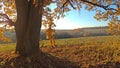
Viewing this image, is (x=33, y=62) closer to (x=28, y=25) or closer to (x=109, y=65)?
(x=28, y=25)

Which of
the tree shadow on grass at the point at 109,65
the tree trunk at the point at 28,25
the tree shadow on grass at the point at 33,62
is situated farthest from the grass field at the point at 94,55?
the tree trunk at the point at 28,25

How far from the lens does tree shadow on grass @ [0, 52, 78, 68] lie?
1892 cm

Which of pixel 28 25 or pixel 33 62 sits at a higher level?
pixel 28 25

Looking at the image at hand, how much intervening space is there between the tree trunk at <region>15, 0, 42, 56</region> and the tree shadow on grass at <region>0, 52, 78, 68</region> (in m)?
0.58

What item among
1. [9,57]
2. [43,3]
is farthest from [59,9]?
[9,57]

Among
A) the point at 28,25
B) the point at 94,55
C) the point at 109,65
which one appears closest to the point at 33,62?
the point at 28,25


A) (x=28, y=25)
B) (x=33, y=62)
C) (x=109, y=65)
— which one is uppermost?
(x=28, y=25)

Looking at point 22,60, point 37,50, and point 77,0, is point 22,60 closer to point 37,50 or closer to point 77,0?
point 37,50

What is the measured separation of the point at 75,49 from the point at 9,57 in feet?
17.9

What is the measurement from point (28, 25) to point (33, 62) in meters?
2.34

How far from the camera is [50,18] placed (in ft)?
72.1

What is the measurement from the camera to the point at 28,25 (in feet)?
66.4

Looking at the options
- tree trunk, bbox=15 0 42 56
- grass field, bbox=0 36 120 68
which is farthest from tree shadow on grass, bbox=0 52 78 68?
grass field, bbox=0 36 120 68

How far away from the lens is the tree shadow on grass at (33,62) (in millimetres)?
18922
